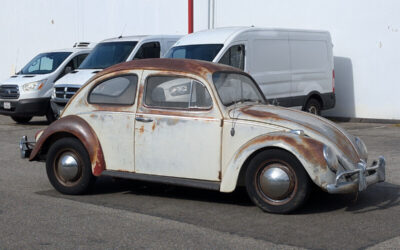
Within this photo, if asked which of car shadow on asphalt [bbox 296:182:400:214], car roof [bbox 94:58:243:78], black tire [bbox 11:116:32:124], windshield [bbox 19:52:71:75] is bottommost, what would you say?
black tire [bbox 11:116:32:124]

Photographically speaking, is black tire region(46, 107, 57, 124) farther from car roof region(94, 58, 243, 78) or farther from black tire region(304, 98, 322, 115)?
car roof region(94, 58, 243, 78)

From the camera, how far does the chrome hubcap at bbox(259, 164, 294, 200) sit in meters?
6.90

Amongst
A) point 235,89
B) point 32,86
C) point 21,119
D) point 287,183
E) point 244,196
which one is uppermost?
point 235,89

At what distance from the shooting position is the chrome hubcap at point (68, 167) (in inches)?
315

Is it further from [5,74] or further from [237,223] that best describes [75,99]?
[5,74]

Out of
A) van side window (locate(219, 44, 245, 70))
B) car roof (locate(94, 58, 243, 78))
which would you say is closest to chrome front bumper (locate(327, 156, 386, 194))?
car roof (locate(94, 58, 243, 78))

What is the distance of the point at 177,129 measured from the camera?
749cm

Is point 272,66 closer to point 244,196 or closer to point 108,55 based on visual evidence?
point 108,55

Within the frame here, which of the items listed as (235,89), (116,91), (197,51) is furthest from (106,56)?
(235,89)

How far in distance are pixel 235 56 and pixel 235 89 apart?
6588 millimetres

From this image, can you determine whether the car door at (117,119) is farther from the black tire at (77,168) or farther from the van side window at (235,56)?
the van side window at (235,56)

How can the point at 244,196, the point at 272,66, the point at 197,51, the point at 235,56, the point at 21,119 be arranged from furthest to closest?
the point at 21,119 < the point at 272,66 < the point at 197,51 < the point at 235,56 < the point at 244,196

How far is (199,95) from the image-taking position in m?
7.55

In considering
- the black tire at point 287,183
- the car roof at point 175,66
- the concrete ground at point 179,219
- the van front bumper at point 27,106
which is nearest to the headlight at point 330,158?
the black tire at point 287,183
